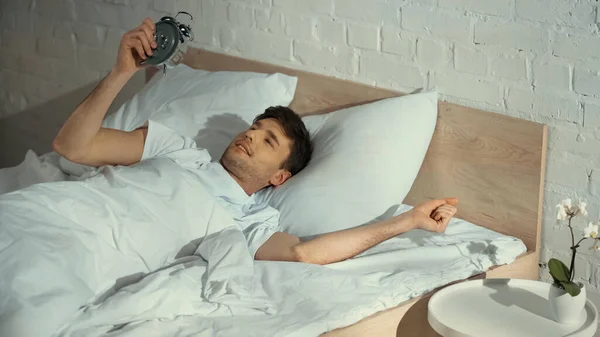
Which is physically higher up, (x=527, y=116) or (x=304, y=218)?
(x=527, y=116)

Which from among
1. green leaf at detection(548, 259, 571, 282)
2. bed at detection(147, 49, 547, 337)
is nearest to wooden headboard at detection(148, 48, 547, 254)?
bed at detection(147, 49, 547, 337)

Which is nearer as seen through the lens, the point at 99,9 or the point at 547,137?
the point at 547,137

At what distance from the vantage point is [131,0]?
3.35 meters

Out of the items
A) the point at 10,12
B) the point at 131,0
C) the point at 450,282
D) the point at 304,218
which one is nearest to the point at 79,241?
the point at 304,218

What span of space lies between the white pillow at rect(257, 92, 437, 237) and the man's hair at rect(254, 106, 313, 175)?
0.03 metres

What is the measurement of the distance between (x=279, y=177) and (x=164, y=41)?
1.66 feet

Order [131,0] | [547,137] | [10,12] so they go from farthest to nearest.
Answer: [10,12] < [131,0] < [547,137]

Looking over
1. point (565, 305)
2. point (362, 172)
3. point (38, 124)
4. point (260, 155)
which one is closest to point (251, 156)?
point (260, 155)

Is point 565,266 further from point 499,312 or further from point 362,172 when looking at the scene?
point 362,172

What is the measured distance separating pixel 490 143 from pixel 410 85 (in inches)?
12.7

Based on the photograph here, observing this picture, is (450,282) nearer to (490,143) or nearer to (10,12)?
(490,143)

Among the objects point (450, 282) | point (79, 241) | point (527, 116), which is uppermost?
point (527, 116)

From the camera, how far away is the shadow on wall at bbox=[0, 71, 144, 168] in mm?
3658

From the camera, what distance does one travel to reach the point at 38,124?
12.8 feet
